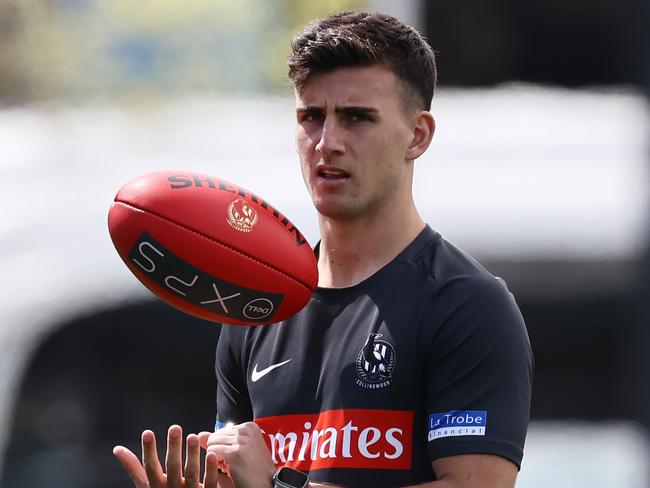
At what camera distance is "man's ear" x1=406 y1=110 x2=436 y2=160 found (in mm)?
4348

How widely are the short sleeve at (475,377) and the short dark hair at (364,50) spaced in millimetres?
632

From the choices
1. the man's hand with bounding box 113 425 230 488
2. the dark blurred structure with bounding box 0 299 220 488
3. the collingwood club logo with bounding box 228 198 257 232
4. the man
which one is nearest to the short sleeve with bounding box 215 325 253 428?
the man

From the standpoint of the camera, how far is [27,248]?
1246 cm

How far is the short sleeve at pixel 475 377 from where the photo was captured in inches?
156

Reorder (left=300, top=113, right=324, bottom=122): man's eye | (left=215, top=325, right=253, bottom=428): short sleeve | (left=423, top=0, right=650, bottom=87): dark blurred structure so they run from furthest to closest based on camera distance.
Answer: (left=423, top=0, right=650, bottom=87): dark blurred structure → (left=215, top=325, right=253, bottom=428): short sleeve → (left=300, top=113, right=324, bottom=122): man's eye

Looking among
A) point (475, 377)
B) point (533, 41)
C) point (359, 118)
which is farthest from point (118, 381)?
point (475, 377)

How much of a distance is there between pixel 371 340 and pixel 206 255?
1.56 ft

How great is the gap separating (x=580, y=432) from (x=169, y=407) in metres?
3.11

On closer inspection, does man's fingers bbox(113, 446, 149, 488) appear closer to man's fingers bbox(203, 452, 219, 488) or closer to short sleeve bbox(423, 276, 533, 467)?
man's fingers bbox(203, 452, 219, 488)

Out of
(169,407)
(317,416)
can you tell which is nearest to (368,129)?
(317,416)

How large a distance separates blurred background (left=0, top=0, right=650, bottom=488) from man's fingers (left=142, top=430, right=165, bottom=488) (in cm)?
757

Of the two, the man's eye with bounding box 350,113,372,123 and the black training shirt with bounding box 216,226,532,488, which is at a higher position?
the man's eye with bounding box 350,113,372,123

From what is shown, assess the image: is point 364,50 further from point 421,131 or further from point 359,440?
point 359,440

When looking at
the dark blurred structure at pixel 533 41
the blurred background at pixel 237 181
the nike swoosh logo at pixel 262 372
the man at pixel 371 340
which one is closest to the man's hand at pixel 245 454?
the man at pixel 371 340
